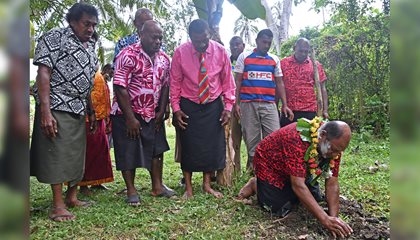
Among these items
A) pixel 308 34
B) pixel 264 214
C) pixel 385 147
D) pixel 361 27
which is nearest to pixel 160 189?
pixel 264 214

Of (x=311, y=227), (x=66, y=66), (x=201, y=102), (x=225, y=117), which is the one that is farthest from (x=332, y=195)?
(x=66, y=66)

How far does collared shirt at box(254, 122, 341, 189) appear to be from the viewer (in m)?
2.92

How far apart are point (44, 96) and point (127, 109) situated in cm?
75

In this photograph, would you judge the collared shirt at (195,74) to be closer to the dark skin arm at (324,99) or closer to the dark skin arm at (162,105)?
the dark skin arm at (162,105)

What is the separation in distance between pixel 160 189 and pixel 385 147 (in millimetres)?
3770

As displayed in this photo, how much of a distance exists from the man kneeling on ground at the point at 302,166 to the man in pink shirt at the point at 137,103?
952 mm

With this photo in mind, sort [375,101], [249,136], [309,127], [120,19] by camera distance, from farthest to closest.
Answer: [120,19]
[375,101]
[249,136]
[309,127]

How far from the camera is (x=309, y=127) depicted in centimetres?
295

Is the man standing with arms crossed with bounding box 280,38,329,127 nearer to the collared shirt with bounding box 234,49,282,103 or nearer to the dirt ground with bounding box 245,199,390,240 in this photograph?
the collared shirt with bounding box 234,49,282,103

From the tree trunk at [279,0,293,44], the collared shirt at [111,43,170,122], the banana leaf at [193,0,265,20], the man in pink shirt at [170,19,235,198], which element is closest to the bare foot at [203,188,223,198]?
the man in pink shirt at [170,19,235,198]

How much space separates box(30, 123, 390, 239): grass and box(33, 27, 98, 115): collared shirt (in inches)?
30.9

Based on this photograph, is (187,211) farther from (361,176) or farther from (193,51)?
(361,176)

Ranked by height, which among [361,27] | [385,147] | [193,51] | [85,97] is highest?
[361,27]

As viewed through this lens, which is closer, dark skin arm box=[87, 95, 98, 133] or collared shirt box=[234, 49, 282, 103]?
dark skin arm box=[87, 95, 98, 133]
